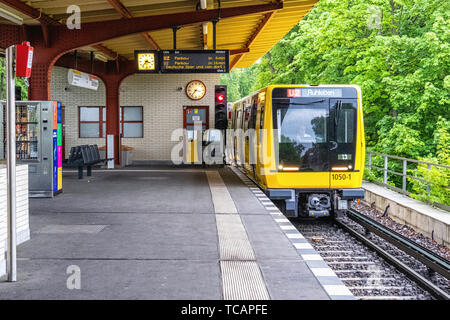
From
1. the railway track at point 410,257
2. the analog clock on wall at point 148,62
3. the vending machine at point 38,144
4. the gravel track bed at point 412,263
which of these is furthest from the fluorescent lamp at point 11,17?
the gravel track bed at point 412,263

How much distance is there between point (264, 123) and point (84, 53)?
11745 mm

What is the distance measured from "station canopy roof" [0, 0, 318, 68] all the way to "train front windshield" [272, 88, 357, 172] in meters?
4.02

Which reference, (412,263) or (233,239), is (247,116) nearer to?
(412,263)

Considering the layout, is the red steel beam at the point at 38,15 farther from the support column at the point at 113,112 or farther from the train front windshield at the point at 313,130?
the support column at the point at 113,112

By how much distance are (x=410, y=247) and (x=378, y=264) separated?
86 centimetres

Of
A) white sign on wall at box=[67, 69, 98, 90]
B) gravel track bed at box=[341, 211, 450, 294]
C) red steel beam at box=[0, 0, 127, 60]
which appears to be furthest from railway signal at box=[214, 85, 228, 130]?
gravel track bed at box=[341, 211, 450, 294]

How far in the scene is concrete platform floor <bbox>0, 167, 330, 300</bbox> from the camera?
4.95 meters

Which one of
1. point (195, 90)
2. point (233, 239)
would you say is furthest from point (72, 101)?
point (233, 239)

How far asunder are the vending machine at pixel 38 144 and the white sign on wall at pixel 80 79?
4817 mm

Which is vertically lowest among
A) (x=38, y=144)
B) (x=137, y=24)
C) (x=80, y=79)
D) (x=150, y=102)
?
(x=38, y=144)

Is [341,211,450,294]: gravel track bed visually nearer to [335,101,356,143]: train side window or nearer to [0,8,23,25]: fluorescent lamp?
[335,101,356,143]: train side window

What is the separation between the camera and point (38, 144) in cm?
1170

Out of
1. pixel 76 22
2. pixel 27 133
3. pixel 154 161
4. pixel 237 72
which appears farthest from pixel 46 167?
pixel 237 72

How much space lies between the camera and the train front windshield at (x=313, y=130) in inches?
445
